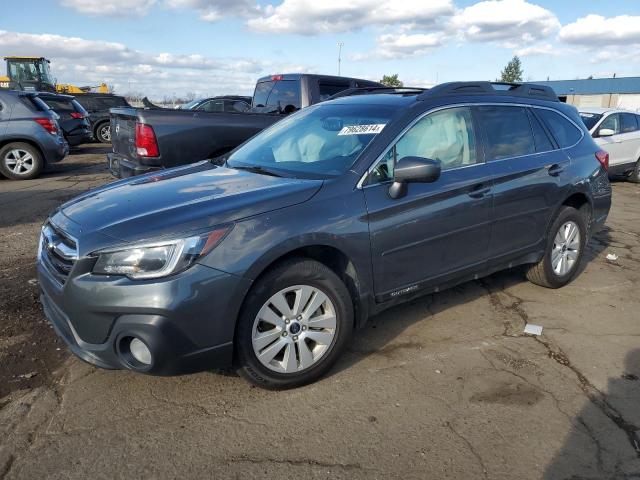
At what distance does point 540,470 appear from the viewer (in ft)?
8.36

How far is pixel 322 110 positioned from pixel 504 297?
7.63 feet

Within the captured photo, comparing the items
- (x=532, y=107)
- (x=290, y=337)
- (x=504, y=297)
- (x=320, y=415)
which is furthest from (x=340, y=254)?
(x=532, y=107)

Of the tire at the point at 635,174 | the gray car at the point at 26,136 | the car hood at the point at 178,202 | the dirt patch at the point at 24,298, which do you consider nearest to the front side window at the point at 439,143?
the car hood at the point at 178,202

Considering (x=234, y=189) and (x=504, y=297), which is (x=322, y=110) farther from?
(x=504, y=297)

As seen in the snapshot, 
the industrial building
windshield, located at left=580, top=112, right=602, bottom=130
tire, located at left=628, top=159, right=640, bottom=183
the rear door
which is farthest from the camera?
the industrial building

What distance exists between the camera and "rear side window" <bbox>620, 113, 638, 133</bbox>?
38.9 ft

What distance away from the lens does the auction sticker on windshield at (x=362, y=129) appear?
3596mm

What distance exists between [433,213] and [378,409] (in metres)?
1.37

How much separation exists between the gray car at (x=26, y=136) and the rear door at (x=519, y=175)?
9753 mm

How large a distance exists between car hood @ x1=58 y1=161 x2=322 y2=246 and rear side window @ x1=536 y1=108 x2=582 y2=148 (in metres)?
2.64

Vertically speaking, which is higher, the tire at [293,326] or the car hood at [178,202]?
the car hood at [178,202]

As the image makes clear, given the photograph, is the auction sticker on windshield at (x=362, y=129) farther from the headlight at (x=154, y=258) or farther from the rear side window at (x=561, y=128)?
the rear side window at (x=561, y=128)

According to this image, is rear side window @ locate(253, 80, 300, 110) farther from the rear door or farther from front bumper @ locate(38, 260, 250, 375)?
front bumper @ locate(38, 260, 250, 375)

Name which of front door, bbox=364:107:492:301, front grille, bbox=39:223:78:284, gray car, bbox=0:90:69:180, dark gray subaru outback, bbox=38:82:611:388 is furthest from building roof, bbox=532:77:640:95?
front grille, bbox=39:223:78:284
